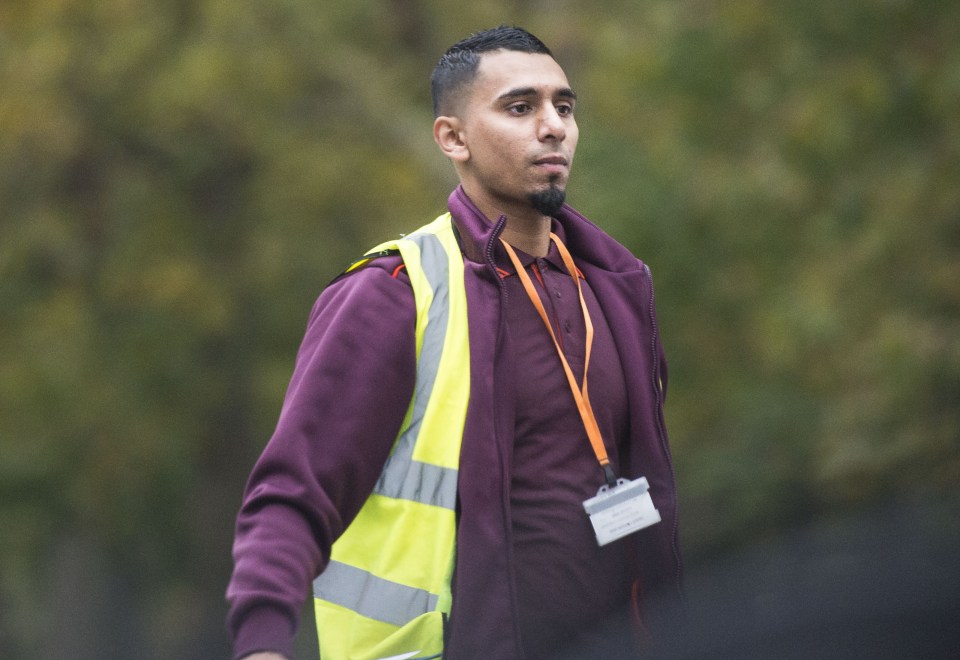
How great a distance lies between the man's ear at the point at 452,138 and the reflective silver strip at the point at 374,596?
3.04ft

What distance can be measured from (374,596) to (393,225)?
1350 cm

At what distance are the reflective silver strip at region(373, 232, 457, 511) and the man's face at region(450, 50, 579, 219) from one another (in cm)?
36

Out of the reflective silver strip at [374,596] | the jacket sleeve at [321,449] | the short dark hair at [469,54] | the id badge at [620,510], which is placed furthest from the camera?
the short dark hair at [469,54]

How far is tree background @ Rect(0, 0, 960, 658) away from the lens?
12.2 meters

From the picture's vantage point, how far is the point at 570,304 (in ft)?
11.7

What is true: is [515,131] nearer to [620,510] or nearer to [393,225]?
[620,510]

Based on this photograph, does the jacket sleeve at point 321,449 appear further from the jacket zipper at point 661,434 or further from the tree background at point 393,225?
the tree background at point 393,225

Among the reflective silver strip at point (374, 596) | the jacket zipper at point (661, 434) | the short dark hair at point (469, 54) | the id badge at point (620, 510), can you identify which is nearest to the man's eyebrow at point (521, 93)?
the short dark hair at point (469, 54)

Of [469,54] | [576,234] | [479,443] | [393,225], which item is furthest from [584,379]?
[393,225]

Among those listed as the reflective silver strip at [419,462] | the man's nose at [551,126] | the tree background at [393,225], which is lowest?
the reflective silver strip at [419,462]

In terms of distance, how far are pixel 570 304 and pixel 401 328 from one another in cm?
49

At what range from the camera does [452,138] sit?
3.73 meters

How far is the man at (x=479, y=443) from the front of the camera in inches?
121

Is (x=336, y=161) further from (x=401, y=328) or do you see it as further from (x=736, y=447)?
(x=401, y=328)
